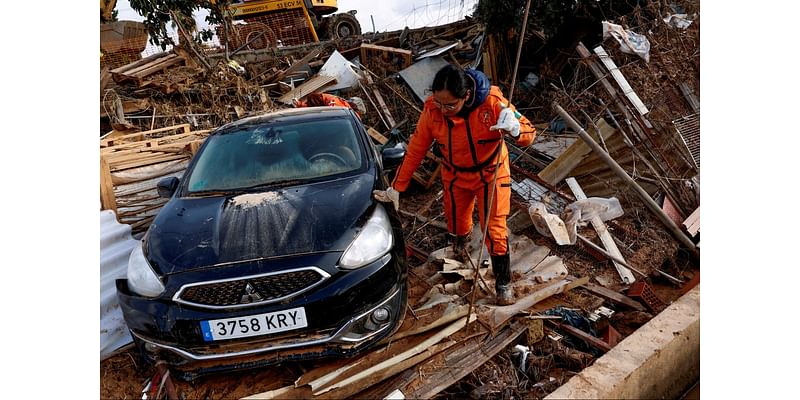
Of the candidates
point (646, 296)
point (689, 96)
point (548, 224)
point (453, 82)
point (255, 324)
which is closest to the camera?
point (255, 324)

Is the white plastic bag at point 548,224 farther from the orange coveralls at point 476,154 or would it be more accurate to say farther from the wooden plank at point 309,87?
the wooden plank at point 309,87

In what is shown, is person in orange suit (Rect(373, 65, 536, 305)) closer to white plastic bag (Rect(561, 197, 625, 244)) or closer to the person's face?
the person's face

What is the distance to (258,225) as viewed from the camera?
2713 millimetres

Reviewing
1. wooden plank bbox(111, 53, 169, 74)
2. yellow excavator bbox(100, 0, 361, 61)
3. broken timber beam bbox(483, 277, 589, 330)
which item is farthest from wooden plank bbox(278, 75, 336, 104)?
broken timber beam bbox(483, 277, 589, 330)

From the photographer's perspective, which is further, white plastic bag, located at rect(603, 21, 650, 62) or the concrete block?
white plastic bag, located at rect(603, 21, 650, 62)

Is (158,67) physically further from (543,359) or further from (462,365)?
(543,359)

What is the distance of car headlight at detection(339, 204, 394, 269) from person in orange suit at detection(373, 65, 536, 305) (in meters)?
0.25

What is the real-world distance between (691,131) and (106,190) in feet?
20.6

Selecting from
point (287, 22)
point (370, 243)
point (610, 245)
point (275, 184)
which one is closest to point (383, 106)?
point (610, 245)

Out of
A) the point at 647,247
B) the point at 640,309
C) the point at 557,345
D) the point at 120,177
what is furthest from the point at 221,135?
the point at 647,247

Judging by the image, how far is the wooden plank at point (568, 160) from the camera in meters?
4.98

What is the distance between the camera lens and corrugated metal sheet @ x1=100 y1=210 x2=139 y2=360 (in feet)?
10.5

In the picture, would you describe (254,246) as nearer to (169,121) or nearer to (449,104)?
(449,104)

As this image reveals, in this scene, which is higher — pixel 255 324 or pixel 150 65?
pixel 150 65
